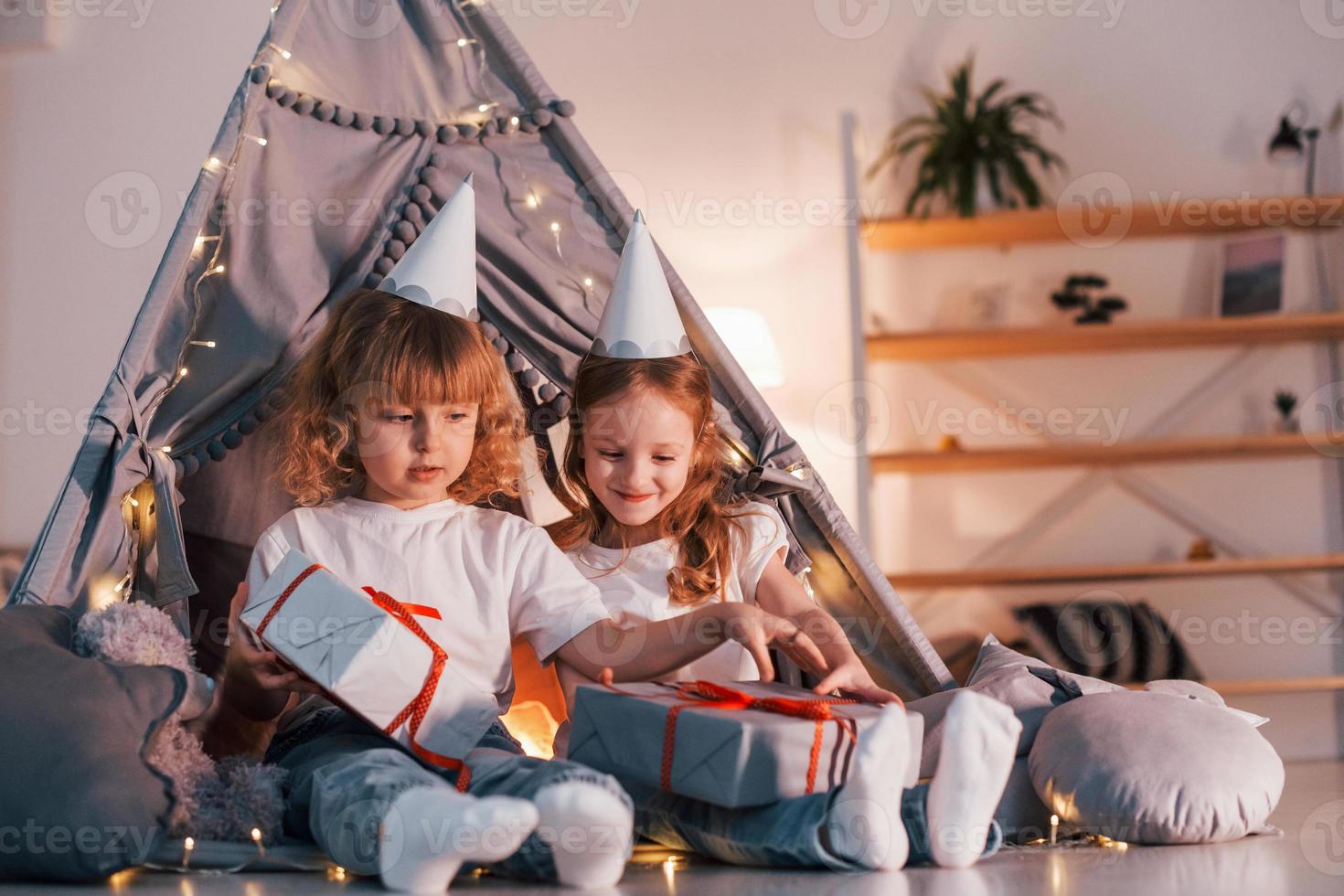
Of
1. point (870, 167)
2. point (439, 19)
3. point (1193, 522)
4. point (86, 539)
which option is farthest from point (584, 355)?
point (1193, 522)

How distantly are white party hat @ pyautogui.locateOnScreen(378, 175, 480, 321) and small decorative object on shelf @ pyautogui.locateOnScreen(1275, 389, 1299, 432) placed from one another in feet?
9.02

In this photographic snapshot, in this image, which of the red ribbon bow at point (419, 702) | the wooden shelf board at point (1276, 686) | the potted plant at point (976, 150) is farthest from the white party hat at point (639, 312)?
the wooden shelf board at point (1276, 686)

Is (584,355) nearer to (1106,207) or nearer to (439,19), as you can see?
(439,19)

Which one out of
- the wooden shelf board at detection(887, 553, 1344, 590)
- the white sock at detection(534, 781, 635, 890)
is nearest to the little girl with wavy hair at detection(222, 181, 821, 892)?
the white sock at detection(534, 781, 635, 890)

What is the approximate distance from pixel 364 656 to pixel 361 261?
0.84 meters

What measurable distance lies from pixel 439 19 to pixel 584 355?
62 cm

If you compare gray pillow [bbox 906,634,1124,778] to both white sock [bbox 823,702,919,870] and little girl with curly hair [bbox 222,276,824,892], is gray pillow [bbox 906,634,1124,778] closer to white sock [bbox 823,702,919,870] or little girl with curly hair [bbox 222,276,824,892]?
little girl with curly hair [bbox 222,276,824,892]

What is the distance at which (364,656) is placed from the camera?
52.9 inches

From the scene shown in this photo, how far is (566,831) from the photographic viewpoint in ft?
3.73

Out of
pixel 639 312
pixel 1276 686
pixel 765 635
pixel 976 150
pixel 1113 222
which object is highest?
pixel 976 150

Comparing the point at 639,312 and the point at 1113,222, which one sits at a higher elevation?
the point at 1113,222

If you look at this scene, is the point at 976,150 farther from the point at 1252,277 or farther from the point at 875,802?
the point at 875,802

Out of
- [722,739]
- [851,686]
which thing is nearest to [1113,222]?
[851,686]

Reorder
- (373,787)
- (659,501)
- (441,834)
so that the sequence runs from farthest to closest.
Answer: (659,501), (373,787), (441,834)
